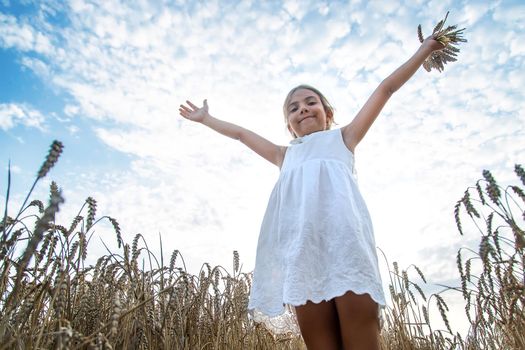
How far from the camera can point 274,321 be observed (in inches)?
110

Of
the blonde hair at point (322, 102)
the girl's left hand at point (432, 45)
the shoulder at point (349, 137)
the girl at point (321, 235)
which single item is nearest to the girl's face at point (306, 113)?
the girl at point (321, 235)

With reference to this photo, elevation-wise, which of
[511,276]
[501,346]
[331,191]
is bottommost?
[501,346]

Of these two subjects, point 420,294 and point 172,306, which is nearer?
point 172,306

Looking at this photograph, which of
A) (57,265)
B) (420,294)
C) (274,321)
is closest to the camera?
(57,265)

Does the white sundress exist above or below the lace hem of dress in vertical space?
above

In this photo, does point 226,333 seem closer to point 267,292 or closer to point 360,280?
point 267,292

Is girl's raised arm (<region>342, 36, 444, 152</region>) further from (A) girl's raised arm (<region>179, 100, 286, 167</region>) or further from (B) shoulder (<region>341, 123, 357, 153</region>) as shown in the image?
(A) girl's raised arm (<region>179, 100, 286, 167</region>)

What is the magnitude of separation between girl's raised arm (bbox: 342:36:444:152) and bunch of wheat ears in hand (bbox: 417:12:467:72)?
0.06 metres

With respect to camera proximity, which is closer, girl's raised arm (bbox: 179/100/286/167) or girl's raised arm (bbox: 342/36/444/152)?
girl's raised arm (bbox: 342/36/444/152)

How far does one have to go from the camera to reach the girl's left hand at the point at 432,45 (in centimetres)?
253

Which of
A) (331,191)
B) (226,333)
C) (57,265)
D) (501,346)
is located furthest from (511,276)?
(57,265)

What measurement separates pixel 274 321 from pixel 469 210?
1469mm

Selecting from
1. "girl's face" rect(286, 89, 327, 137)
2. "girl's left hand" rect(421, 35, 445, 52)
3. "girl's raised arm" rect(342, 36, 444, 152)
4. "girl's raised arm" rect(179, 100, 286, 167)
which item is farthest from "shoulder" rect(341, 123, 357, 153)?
"girl's left hand" rect(421, 35, 445, 52)

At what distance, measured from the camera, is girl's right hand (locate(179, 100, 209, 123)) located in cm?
331
